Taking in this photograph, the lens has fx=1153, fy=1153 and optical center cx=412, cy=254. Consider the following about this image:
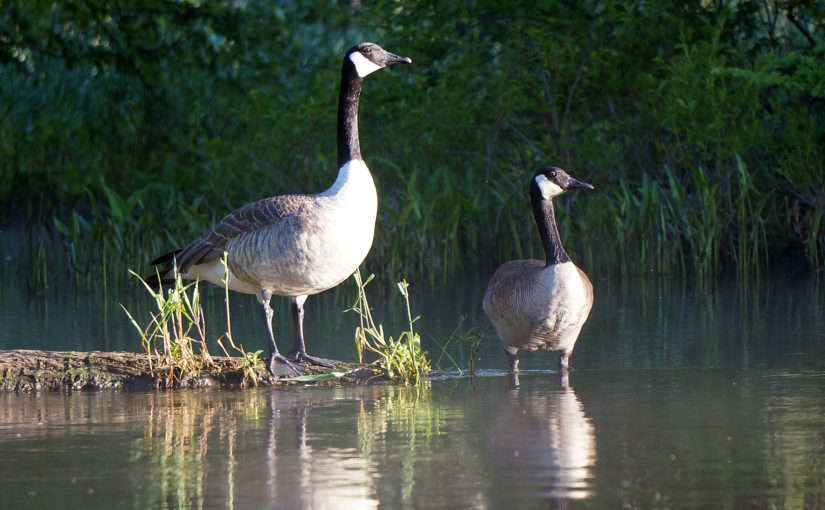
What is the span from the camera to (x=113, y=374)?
23.6 ft

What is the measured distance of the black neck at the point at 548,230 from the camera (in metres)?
7.72

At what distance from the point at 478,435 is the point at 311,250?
2648 millimetres


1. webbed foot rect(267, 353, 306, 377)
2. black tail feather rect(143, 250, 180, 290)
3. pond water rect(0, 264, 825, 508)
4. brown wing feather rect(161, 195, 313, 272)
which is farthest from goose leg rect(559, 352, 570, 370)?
black tail feather rect(143, 250, 180, 290)

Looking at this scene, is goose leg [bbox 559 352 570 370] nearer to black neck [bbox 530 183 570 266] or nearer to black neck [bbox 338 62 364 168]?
black neck [bbox 530 183 570 266]

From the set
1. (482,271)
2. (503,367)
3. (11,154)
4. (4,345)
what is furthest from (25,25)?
(503,367)

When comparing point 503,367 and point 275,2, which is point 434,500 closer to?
point 503,367

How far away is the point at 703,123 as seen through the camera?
1448 centimetres

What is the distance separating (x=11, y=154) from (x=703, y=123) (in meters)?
10.2

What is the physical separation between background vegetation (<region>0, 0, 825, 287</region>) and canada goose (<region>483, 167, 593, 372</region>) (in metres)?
6.04

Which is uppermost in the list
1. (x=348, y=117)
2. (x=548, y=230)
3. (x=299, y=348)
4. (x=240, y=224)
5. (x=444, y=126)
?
(x=444, y=126)

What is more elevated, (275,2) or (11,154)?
(275,2)

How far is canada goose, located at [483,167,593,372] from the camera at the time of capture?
288 inches

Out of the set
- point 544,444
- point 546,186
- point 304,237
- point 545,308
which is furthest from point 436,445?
point 546,186

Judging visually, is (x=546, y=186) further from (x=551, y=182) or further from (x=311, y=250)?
(x=311, y=250)
